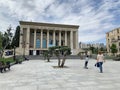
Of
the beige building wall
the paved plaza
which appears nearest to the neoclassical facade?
the beige building wall

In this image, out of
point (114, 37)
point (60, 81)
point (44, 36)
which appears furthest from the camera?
point (114, 37)

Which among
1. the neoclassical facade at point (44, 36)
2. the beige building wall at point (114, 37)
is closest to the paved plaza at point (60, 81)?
the neoclassical facade at point (44, 36)

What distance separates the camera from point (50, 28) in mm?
67250

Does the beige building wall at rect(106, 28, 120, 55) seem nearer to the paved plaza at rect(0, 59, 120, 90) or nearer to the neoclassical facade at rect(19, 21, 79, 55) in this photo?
the neoclassical facade at rect(19, 21, 79, 55)

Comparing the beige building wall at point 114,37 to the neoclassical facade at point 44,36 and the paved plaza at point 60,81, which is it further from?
the paved plaza at point 60,81

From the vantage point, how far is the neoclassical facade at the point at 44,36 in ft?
212

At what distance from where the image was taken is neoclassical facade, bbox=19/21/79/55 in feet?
212

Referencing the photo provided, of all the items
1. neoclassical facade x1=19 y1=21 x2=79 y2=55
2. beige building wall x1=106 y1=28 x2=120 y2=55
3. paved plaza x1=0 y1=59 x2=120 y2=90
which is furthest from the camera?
beige building wall x1=106 y1=28 x2=120 y2=55

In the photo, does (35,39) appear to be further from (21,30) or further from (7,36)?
(7,36)

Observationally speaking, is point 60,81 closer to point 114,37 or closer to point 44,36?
point 44,36

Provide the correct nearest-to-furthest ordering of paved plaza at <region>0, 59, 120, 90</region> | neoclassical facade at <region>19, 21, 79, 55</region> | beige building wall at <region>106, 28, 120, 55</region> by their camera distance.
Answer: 1. paved plaza at <region>0, 59, 120, 90</region>
2. neoclassical facade at <region>19, 21, 79, 55</region>
3. beige building wall at <region>106, 28, 120, 55</region>

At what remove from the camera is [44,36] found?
7069cm

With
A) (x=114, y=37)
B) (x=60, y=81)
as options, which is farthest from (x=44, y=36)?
(x=60, y=81)

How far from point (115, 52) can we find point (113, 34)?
12066 mm
